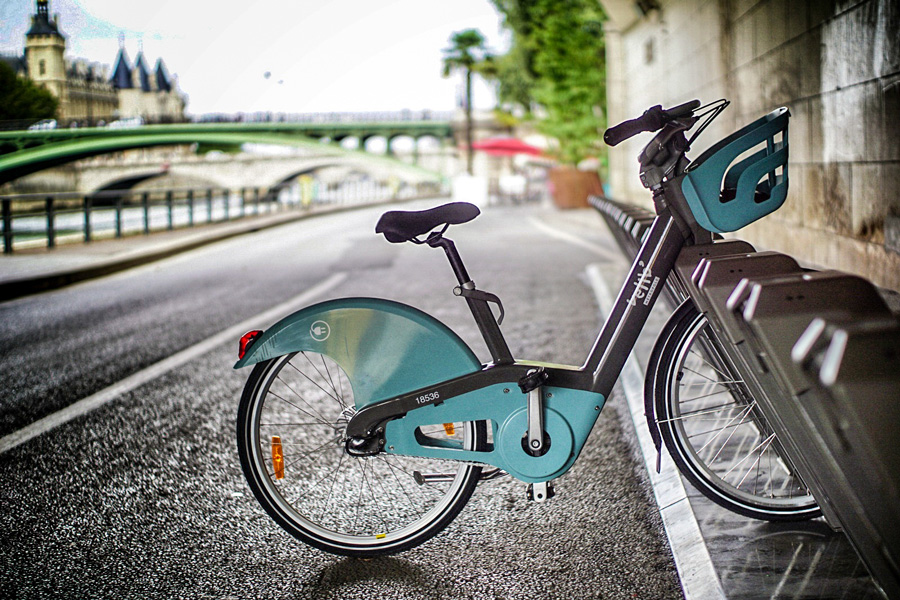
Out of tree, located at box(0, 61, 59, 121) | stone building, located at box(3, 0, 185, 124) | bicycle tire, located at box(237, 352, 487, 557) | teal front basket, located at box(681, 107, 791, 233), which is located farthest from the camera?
tree, located at box(0, 61, 59, 121)

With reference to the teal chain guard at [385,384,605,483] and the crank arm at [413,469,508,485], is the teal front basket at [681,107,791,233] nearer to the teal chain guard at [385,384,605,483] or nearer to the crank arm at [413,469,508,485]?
the teal chain guard at [385,384,605,483]

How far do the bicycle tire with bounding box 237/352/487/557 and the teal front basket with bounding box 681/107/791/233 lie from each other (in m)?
1.02

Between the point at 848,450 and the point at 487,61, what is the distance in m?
72.1

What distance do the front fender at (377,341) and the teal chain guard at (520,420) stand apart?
110 mm

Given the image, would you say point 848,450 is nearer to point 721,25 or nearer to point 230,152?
point 721,25

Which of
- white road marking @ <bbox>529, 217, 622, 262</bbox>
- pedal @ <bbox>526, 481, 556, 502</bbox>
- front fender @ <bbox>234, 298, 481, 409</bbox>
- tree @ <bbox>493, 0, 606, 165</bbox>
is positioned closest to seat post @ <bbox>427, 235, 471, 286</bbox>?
front fender @ <bbox>234, 298, 481, 409</bbox>

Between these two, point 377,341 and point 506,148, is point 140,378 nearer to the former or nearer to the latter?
point 377,341

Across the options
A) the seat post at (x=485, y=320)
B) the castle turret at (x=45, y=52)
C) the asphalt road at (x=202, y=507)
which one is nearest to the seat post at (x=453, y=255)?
the seat post at (x=485, y=320)

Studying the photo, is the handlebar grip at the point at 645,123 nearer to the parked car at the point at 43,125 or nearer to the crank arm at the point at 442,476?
the crank arm at the point at 442,476

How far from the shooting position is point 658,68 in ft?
52.5

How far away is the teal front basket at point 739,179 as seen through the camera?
257cm

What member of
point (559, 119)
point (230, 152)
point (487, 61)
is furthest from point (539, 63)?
point (230, 152)

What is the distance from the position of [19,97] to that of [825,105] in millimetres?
8082

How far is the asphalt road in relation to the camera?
9.50 feet
